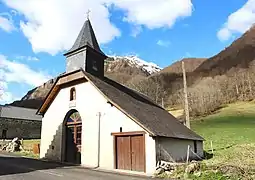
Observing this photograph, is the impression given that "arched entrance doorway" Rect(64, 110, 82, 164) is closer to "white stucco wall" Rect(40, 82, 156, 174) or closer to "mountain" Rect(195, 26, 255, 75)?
"white stucco wall" Rect(40, 82, 156, 174)

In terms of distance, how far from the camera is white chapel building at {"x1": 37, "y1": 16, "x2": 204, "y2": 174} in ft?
56.0

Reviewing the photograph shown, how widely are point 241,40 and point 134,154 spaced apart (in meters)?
144

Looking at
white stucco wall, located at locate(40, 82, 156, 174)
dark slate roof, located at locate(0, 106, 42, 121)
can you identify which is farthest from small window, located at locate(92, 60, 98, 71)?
dark slate roof, located at locate(0, 106, 42, 121)

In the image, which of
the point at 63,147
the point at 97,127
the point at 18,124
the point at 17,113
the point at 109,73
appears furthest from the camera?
the point at 109,73

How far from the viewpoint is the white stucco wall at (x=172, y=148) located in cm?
1683

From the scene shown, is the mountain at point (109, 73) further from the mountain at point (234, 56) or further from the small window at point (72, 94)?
the small window at point (72, 94)

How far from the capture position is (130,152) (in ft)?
57.3

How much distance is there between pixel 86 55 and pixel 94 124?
6636mm

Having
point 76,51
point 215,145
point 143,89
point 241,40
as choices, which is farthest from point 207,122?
point 241,40

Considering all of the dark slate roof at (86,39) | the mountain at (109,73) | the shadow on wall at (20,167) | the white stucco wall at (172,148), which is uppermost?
the mountain at (109,73)

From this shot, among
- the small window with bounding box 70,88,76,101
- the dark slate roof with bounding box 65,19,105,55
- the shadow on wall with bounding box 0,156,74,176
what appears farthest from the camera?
the dark slate roof with bounding box 65,19,105,55

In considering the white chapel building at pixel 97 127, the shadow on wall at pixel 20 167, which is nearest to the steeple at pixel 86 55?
the white chapel building at pixel 97 127

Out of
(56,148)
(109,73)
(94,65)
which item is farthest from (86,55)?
(109,73)

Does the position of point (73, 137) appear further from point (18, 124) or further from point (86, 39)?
point (18, 124)
